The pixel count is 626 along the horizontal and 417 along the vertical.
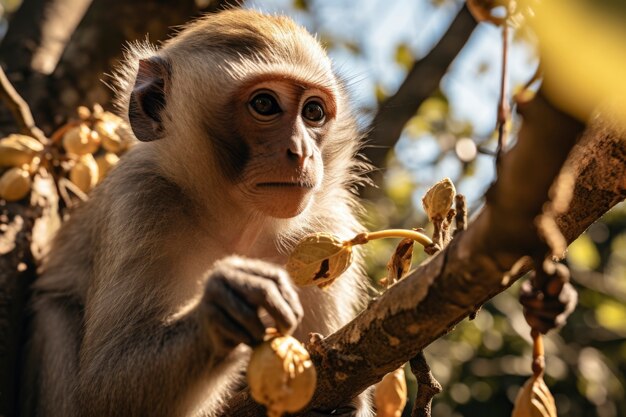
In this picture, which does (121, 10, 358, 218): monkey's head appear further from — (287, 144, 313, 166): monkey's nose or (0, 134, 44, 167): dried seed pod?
(0, 134, 44, 167): dried seed pod

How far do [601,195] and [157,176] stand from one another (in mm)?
2403

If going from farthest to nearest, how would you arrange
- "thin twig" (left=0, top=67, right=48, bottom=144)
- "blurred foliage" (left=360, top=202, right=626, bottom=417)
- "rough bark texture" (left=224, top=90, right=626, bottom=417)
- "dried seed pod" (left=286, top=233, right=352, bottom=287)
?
"blurred foliage" (left=360, top=202, right=626, bottom=417) → "thin twig" (left=0, top=67, right=48, bottom=144) → "dried seed pod" (left=286, top=233, right=352, bottom=287) → "rough bark texture" (left=224, top=90, right=626, bottom=417)

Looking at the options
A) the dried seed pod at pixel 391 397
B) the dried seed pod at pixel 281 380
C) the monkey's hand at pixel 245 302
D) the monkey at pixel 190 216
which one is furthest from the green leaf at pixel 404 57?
the dried seed pod at pixel 281 380

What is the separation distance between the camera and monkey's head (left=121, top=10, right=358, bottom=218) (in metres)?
3.54

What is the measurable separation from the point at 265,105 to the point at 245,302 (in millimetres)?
1745

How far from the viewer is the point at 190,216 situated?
382cm

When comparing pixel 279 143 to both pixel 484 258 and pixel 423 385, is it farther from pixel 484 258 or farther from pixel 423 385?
pixel 484 258

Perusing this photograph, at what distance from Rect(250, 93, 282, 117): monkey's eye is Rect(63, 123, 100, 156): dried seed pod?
84 cm

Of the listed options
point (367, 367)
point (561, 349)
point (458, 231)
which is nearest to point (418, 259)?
point (561, 349)

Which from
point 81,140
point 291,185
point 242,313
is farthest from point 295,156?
point 242,313

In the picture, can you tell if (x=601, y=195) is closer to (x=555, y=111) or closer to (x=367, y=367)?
(x=367, y=367)

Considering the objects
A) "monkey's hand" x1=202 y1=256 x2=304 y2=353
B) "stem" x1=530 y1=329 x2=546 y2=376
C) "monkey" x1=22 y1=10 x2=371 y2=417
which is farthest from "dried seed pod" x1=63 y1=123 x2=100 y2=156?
"stem" x1=530 y1=329 x2=546 y2=376

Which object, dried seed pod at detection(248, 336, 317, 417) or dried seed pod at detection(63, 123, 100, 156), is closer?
dried seed pod at detection(248, 336, 317, 417)

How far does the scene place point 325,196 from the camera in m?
4.25
